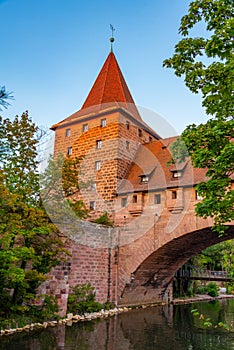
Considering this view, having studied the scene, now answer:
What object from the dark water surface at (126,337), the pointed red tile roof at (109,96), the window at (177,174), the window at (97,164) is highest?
the pointed red tile roof at (109,96)

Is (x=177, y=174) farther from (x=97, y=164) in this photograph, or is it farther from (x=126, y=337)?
(x=126, y=337)

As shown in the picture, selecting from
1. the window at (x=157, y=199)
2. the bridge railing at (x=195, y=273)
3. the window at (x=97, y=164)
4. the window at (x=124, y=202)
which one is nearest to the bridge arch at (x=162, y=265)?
the window at (x=157, y=199)

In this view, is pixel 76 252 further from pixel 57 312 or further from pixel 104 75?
pixel 104 75

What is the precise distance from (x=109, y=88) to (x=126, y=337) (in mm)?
15924

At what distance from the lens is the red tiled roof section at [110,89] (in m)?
21.6

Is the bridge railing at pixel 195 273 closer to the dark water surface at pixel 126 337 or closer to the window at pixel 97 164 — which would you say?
the window at pixel 97 164

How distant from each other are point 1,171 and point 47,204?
2470mm

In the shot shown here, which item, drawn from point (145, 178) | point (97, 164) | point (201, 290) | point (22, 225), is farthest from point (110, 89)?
point (201, 290)

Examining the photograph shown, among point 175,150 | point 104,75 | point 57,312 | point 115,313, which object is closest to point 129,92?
point 104,75

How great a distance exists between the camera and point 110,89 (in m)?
22.2

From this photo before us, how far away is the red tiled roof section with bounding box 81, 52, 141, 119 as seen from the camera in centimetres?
2159

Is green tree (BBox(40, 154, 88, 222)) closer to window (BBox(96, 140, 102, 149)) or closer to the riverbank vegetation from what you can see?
window (BBox(96, 140, 102, 149))

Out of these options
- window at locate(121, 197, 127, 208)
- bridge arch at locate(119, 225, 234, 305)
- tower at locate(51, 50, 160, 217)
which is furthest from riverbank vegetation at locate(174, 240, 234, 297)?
tower at locate(51, 50, 160, 217)

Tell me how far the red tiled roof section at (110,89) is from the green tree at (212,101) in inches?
556
